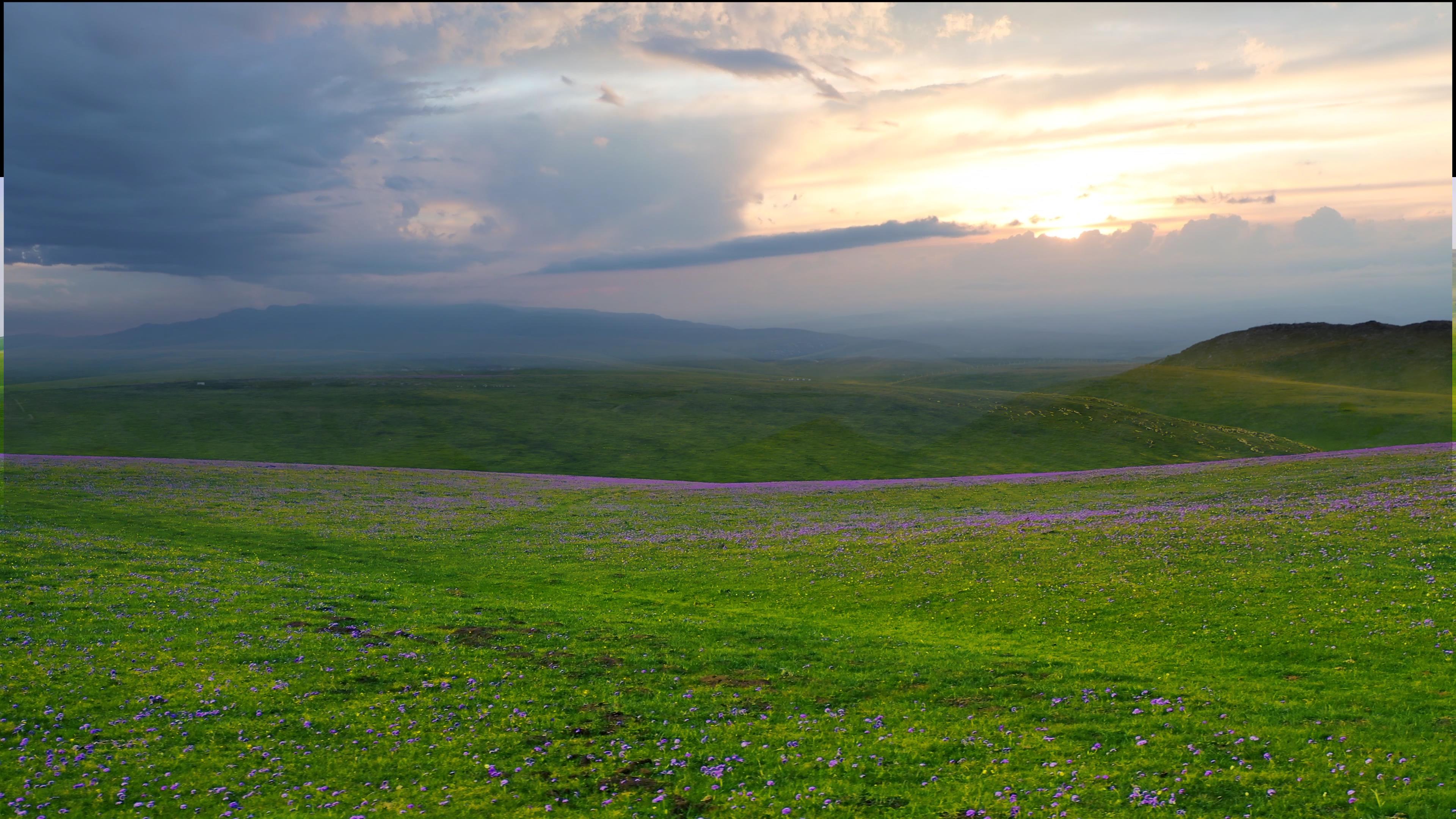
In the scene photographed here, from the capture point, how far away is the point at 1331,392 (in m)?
143

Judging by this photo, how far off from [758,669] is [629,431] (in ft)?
297

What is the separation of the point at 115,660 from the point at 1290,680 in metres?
32.2

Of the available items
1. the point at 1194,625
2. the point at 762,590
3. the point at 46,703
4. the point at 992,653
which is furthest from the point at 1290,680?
the point at 46,703

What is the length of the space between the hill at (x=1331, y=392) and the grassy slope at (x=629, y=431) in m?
17.3

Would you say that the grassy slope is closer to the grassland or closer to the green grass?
the green grass

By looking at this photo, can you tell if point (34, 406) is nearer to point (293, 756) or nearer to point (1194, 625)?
point (293, 756)

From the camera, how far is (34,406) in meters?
115

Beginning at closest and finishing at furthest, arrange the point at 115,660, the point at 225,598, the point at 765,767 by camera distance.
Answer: the point at 765,767, the point at 115,660, the point at 225,598

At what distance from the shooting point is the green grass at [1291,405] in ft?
360

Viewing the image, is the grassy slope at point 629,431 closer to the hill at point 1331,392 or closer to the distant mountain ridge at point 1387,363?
the hill at point 1331,392

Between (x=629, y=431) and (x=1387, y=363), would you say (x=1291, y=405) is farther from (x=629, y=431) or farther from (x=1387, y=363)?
(x=629, y=431)

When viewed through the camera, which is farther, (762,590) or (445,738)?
(762,590)

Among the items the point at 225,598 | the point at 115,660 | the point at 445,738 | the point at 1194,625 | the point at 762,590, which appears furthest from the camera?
the point at 762,590

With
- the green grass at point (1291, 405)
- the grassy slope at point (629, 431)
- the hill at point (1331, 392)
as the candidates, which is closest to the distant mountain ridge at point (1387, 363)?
the hill at point (1331, 392)
